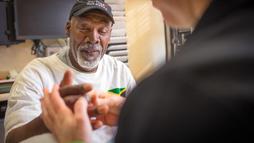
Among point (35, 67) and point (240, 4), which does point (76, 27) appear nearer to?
point (35, 67)

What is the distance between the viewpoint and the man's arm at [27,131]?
1033mm

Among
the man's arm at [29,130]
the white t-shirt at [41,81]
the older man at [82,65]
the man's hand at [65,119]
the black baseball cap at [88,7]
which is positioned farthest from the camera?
the black baseball cap at [88,7]

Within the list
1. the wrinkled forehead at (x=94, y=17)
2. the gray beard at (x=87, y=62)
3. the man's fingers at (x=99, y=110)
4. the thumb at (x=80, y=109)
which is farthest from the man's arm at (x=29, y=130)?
the wrinkled forehead at (x=94, y=17)

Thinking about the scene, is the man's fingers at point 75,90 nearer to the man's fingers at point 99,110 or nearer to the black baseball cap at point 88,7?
the man's fingers at point 99,110

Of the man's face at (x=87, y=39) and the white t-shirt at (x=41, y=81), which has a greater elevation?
the man's face at (x=87, y=39)

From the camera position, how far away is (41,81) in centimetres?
150

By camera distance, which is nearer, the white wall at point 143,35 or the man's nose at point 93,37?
the man's nose at point 93,37

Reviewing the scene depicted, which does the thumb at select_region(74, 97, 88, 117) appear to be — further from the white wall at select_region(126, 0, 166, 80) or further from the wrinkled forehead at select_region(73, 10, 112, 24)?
the white wall at select_region(126, 0, 166, 80)

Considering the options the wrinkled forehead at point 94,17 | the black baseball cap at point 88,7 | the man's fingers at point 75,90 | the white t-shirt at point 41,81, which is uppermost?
the black baseball cap at point 88,7

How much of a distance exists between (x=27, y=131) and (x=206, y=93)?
3.15 ft

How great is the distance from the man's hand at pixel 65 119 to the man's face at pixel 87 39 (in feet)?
3.10

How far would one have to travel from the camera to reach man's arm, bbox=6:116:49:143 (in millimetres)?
1033

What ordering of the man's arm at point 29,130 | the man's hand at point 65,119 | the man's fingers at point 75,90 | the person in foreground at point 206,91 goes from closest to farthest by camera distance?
the person in foreground at point 206,91 → the man's hand at point 65,119 → the man's fingers at point 75,90 → the man's arm at point 29,130

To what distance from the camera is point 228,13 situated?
374 mm
